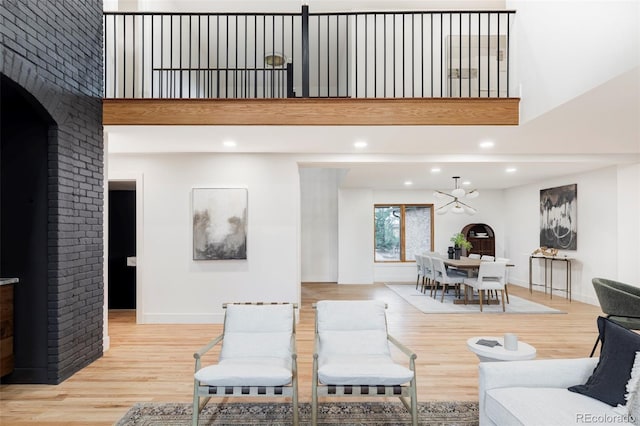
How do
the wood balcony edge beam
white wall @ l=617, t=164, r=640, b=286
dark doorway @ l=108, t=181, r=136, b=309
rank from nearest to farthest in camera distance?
the wood balcony edge beam < white wall @ l=617, t=164, r=640, b=286 < dark doorway @ l=108, t=181, r=136, b=309

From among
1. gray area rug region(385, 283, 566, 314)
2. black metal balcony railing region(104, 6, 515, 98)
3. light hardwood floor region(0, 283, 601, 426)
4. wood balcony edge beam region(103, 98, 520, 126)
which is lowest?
gray area rug region(385, 283, 566, 314)

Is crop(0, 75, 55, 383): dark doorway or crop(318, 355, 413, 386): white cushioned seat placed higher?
crop(0, 75, 55, 383): dark doorway

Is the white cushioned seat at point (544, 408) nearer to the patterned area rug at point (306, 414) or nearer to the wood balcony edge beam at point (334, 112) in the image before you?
the patterned area rug at point (306, 414)

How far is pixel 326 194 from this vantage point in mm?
9602

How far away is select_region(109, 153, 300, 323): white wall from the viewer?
5.39 metres

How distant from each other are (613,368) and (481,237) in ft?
26.2

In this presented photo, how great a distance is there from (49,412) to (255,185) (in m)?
3.39

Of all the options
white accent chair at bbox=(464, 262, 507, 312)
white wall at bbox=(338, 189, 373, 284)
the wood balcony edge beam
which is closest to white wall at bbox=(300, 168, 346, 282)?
white wall at bbox=(338, 189, 373, 284)

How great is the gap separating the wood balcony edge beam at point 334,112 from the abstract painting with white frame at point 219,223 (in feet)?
5.24

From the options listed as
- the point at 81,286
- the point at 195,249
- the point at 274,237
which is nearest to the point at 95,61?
the point at 81,286

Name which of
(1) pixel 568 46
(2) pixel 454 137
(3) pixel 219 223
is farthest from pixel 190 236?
(1) pixel 568 46

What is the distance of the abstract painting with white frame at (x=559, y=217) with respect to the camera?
7035 millimetres

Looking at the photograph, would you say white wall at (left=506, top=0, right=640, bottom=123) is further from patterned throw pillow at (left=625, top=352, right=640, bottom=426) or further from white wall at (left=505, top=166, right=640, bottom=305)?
white wall at (left=505, top=166, right=640, bottom=305)

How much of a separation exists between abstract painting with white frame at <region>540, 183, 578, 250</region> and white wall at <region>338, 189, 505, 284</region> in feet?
5.37
